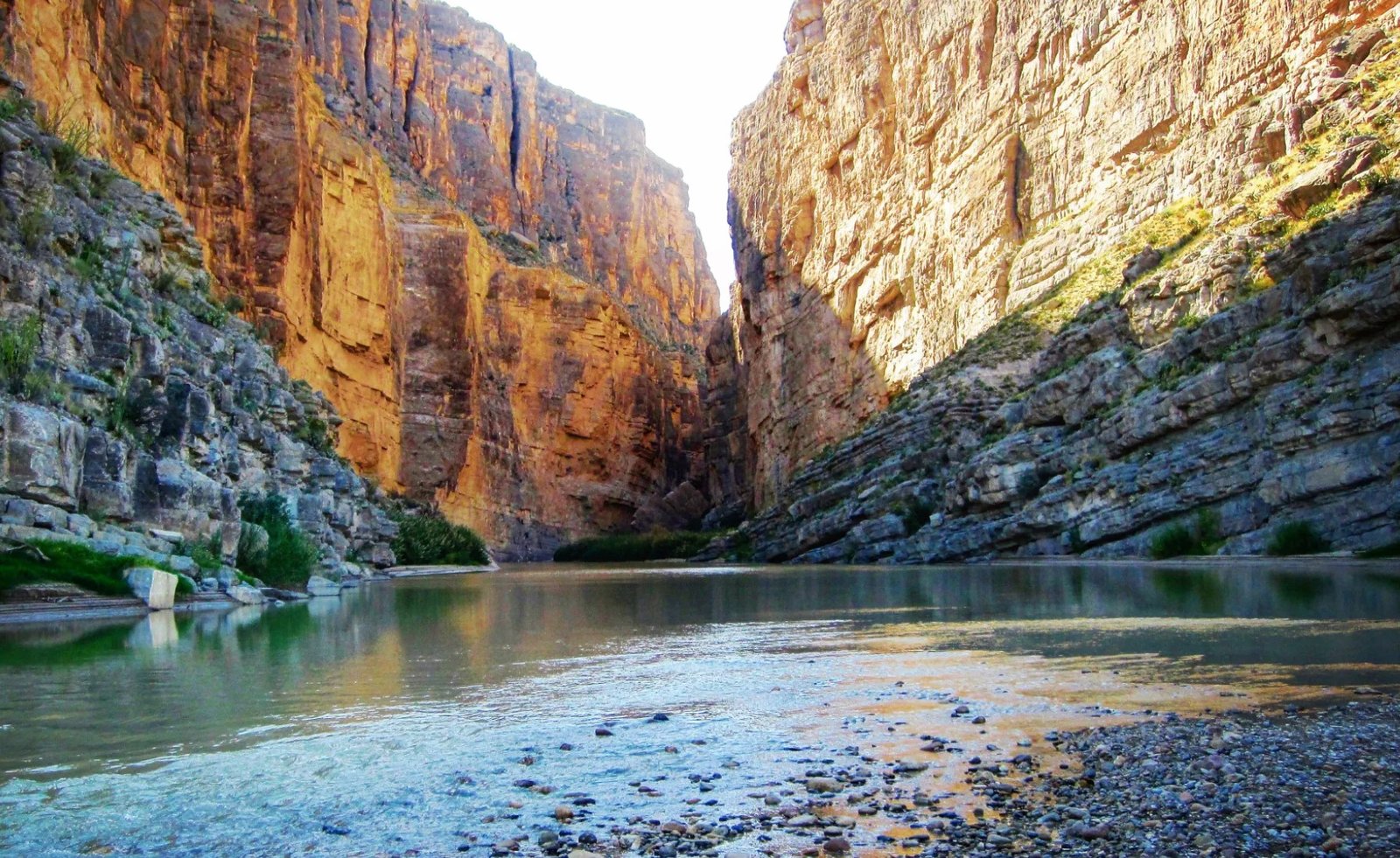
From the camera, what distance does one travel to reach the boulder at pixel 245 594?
22.3 m

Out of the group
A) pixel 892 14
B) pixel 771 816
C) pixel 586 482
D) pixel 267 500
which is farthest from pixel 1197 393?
pixel 586 482

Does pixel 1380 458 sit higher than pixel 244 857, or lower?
higher

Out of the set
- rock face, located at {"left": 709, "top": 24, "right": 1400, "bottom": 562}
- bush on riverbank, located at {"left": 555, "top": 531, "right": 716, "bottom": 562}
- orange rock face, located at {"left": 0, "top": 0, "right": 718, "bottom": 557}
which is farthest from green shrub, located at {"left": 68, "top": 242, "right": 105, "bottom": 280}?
bush on riverbank, located at {"left": 555, "top": 531, "right": 716, "bottom": 562}

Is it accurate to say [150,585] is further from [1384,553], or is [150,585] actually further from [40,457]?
[1384,553]

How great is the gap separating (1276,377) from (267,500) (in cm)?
2701

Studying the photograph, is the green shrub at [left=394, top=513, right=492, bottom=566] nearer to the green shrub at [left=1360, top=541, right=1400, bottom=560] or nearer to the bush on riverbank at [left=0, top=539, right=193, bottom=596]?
the bush on riverbank at [left=0, top=539, right=193, bottom=596]

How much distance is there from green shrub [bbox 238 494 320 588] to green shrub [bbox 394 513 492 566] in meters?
23.5

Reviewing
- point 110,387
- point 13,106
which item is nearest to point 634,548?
point 13,106

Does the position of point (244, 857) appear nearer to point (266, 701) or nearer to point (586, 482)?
point (266, 701)

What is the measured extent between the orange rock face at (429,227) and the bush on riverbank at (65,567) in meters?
18.6

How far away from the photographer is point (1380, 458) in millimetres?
24750

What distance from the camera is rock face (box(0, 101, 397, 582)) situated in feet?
61.2

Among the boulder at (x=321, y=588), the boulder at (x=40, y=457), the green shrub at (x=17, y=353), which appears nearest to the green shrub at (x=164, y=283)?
the boulder at (x=321, y=588)

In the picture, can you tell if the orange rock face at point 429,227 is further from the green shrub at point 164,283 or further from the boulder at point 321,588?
the boulder at point 321,588
